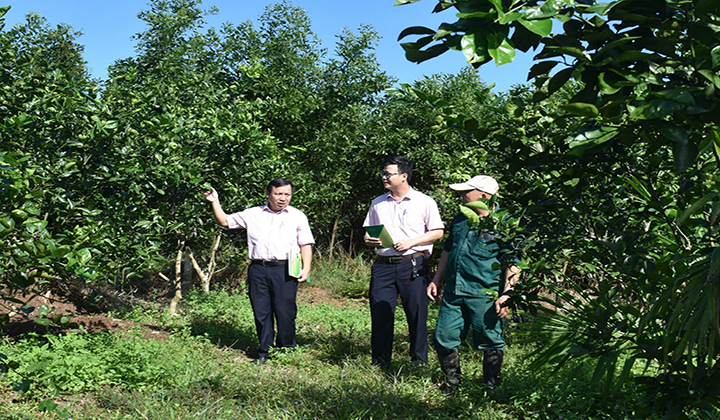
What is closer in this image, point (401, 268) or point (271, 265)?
point (401, 268)

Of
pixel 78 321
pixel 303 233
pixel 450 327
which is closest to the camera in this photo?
pixel 450 327

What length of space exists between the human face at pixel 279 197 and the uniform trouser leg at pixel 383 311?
3.74ft

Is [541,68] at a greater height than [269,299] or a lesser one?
greater

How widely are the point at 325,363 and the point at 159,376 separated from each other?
1.46 m

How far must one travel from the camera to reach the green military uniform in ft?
14.3

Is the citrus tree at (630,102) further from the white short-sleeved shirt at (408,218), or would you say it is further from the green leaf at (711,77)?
the white short-sleeved shirt at (408,218)

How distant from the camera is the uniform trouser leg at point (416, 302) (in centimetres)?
530

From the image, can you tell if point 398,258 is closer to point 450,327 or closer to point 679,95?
point 450,327

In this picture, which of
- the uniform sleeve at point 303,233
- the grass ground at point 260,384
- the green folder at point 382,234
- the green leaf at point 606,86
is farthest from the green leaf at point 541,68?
the uniform sleeve at point 303,233

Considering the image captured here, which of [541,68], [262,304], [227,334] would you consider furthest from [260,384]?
[541,68]

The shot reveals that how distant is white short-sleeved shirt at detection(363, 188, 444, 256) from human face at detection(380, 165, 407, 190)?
0.14 metres

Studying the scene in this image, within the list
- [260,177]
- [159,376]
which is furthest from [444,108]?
[260,177]

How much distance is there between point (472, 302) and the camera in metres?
4.42

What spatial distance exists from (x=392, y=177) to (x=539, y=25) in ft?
13.5
